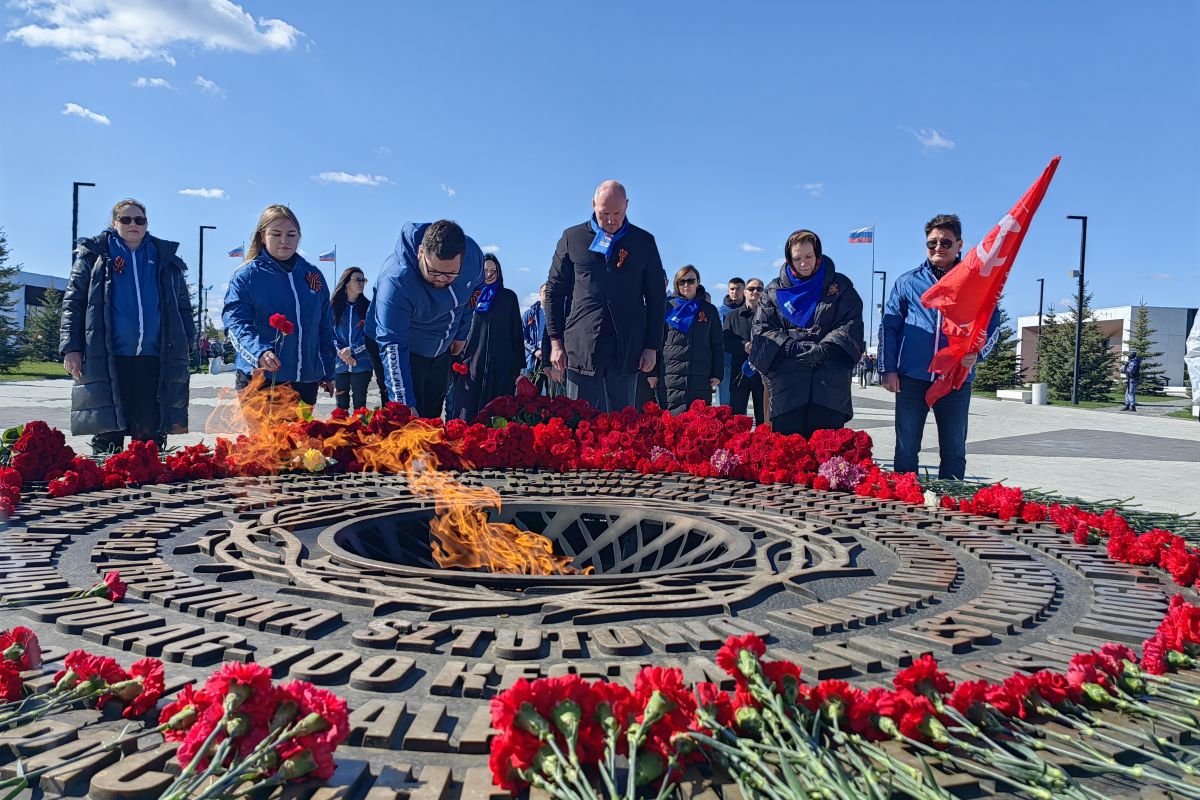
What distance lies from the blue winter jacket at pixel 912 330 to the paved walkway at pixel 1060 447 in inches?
57.5

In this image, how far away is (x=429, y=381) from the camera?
Result: 232 inches

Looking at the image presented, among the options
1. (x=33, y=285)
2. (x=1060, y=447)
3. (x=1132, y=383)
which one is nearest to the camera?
(x=1060, y=447)

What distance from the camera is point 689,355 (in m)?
8.94

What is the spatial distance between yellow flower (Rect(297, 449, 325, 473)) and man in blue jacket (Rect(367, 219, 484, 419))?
0.83 metres

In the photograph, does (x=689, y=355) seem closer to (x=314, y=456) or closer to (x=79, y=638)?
(x=314, y=456)

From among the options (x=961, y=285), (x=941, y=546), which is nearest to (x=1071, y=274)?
(x=961, y=285)

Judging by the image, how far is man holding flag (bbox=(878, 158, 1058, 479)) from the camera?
17.2 ft

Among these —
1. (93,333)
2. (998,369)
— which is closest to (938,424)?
(93,333)

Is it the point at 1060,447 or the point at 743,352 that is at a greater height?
the point at 743,352

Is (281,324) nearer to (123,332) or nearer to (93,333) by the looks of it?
(123,332)

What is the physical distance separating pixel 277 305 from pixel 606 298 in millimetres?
2048

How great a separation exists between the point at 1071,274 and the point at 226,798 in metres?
30.7

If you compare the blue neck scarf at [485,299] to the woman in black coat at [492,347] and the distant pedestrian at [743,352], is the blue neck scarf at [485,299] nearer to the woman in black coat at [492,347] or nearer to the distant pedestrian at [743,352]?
the woman in black coat at [492,347]

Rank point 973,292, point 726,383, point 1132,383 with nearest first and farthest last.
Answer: point 973,292, point 726,383, point 1132,383
